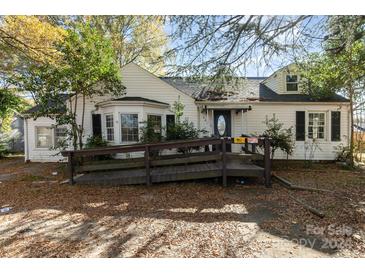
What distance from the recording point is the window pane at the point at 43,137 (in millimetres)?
12070

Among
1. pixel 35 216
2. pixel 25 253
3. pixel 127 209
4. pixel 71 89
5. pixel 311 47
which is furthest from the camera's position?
pixel 71 89

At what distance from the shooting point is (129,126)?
10117mm

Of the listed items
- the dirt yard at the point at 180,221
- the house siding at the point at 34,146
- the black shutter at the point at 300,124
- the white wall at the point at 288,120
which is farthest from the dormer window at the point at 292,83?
the house siding at the point at 34,146

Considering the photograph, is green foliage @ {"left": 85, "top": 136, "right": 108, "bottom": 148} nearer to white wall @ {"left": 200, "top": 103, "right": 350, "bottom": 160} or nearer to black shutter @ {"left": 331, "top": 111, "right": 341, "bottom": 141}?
white wall @ {"left": 200, "top": 103, "right": 350, "bottom": 160}

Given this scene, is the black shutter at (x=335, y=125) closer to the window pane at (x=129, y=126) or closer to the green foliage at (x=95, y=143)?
the window pane at (x=129, y=126)

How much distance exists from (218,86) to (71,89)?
18.5 ft

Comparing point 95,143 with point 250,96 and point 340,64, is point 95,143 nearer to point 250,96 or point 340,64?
point 250,96

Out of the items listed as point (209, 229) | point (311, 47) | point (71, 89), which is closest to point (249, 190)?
point (209, 229)

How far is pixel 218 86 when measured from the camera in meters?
6.30

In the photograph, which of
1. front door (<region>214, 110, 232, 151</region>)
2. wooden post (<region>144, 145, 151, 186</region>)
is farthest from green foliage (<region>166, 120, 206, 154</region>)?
wooden post (<region>144, 145, 151, 186</region>)

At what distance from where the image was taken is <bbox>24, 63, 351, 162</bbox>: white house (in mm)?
10312

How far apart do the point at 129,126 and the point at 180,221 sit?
672cm
